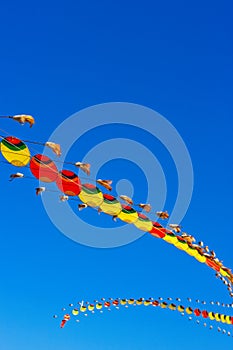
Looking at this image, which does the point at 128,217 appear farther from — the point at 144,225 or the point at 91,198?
the point at 91,198

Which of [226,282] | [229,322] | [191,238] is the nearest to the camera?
[191,238]

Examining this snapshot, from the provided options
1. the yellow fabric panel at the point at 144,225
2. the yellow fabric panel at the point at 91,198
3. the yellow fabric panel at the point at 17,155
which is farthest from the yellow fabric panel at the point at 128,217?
the yellow fabric panel at the point at 17,155

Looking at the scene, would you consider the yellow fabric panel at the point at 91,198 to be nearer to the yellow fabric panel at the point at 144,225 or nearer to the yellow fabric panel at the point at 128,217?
the yellow fabric panel at the point at 128,217

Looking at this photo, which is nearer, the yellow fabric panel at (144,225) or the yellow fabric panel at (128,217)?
the yellow fabric panel at (128,217)

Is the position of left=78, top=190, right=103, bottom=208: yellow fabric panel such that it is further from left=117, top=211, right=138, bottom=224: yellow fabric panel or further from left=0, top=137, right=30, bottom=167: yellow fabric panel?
left=0, top=137, right=30, bottom=167: yellow fabric panel

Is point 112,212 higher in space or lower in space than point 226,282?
lower

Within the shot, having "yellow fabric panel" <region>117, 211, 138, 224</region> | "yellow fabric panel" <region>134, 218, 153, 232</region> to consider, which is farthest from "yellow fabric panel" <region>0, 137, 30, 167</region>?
"yellow fabric panel" <region>134, 218, 153, 232</region>

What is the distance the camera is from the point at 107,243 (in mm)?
12406

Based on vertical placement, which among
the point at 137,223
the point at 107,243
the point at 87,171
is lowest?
the point at 87,171

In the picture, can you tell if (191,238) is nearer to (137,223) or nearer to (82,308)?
(137,223)

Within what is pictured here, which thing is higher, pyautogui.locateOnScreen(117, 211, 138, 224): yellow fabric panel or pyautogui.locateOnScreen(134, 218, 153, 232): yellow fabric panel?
pyautogui.locateOnScreen(134, 218, 153, 232): yellow fabric panel

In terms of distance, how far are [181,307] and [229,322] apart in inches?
90.8

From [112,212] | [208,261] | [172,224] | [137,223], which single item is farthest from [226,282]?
[112,212]

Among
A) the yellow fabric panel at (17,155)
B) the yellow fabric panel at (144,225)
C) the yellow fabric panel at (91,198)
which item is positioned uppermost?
the yellow fabric panel at (144,225)
